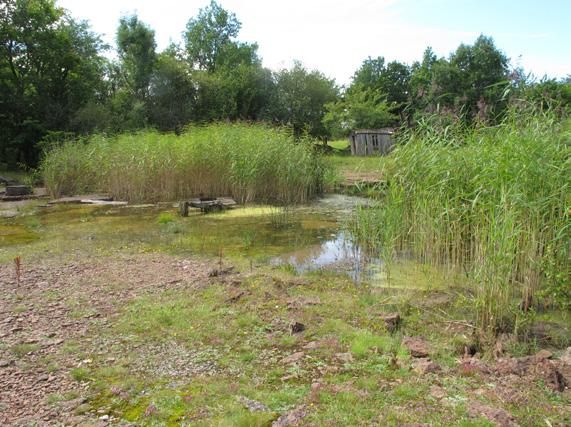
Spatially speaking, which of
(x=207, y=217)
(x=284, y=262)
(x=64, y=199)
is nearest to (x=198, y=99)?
(x=64, y=199)

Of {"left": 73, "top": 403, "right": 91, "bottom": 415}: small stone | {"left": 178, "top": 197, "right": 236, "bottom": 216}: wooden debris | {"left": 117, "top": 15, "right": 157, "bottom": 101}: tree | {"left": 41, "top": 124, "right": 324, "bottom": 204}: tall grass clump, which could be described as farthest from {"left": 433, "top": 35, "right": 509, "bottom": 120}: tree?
{"left": 73, "top": 403, "right": 91, "bottom": 415}: small stone

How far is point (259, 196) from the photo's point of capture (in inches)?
493

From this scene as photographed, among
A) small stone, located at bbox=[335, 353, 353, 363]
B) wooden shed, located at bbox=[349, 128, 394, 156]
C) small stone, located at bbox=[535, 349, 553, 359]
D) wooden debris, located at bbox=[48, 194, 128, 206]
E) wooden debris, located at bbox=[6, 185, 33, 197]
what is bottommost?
small stone, located at bbox=[535, 349, 553, 359]

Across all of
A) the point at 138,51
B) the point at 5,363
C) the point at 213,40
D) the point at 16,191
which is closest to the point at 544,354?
the point at 5,363

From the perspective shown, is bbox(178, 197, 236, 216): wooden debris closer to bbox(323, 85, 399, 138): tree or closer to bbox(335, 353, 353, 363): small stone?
bbox(335, 353, 353, 363): small stone

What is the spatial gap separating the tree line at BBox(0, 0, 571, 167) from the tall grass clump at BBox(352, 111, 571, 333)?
10.6 meters

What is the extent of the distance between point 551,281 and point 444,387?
1855 millimetres

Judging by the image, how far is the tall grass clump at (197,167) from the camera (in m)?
12.2

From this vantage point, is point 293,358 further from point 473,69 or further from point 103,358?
point 473,69

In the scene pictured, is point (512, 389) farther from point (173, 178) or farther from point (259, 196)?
point (173, 178)

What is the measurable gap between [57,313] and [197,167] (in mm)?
8435

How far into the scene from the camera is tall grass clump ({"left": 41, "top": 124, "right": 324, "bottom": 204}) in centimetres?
1220

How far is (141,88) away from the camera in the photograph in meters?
25.5

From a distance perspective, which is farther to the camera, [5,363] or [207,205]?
[207,205]
